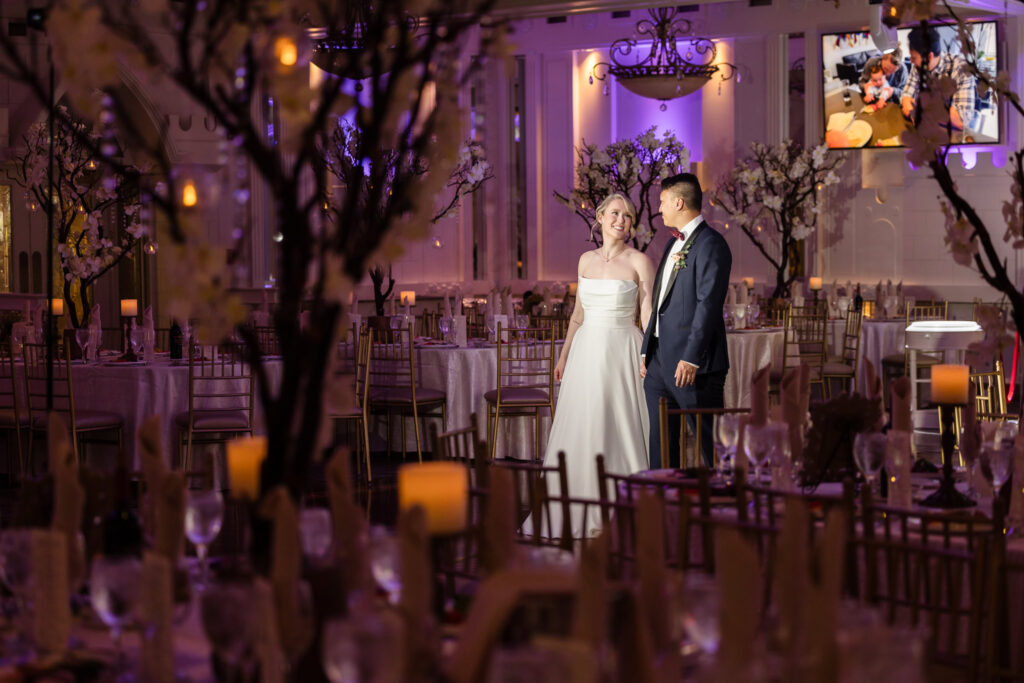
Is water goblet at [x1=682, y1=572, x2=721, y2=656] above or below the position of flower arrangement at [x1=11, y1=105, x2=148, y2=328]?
below

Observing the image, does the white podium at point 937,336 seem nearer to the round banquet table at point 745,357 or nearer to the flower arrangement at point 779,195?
the round banquet table at point 745,357

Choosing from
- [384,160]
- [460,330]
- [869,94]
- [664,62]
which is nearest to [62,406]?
[384,160]

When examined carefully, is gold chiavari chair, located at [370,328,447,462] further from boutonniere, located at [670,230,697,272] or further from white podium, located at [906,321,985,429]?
white podium, located at [906,321,985,429]

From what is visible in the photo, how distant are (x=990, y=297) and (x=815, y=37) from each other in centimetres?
312

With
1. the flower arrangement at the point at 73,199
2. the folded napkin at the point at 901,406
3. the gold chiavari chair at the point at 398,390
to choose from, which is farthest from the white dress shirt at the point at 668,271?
the flower arrangement at the point at 73,199

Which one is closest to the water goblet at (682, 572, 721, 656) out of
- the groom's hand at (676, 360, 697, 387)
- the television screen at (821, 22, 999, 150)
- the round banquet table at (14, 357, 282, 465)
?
the groom's hand at (676, 360, 697, 387)

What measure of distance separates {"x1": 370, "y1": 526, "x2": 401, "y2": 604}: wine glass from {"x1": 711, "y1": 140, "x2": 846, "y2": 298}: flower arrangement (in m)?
9.96

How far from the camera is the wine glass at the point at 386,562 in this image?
6.22 ft

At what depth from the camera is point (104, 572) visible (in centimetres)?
173

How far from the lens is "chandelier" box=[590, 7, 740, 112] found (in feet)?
36.6

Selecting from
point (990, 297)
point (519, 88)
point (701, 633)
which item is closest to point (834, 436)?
point (701, 633)

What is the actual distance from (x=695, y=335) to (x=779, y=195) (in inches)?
292

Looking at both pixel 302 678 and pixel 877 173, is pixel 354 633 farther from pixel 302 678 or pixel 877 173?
pixel 877 173

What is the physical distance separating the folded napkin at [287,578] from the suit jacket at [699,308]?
358 centimetres
